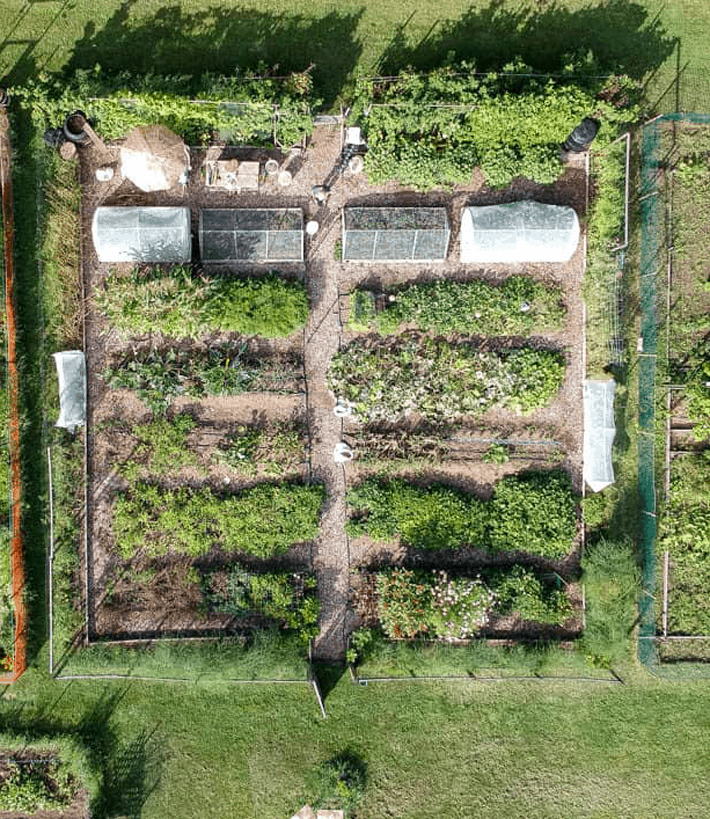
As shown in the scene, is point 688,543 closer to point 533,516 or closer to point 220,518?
point 533,516

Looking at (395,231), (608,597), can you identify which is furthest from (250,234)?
(608,597)

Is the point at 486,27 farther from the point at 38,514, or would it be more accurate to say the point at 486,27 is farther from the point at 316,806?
the point at 316,806

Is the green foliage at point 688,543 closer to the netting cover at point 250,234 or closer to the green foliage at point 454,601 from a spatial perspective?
the green foliage at point 454,601

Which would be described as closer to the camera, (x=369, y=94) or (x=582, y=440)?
(x=369, y=94)

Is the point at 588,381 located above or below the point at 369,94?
below

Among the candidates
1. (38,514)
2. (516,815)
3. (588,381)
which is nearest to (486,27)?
(588,381)

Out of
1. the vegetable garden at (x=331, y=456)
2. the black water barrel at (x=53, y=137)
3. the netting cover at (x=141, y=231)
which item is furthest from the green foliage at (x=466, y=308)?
the black water barrel at (x=53, y=137)
